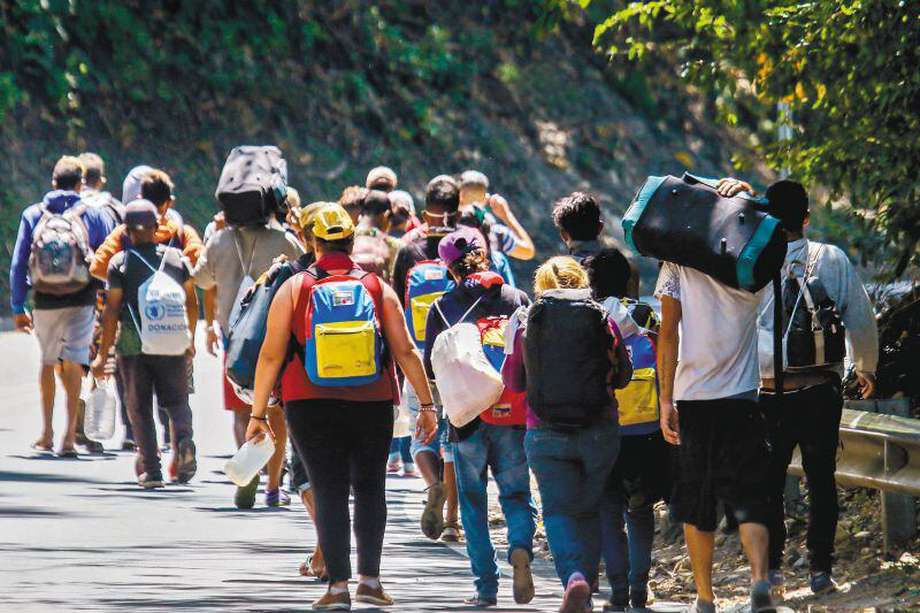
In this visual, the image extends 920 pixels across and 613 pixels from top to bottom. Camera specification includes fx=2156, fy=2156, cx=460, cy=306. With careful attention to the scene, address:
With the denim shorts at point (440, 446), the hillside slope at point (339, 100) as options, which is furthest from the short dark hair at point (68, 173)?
the hillside slope at point (339, 100)

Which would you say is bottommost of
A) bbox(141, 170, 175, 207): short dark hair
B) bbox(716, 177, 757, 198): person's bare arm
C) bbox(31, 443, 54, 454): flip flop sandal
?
bbox(31, 443, 54, 454): flip flop sandal

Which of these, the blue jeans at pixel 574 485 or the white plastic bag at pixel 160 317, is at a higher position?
the white plastic bag at pixel 160 317

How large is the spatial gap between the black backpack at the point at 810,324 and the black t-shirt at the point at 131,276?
5.79 metres

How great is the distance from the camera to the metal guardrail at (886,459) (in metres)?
9.66

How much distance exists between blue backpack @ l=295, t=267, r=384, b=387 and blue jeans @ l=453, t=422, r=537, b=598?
0.90m

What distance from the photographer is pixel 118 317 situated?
1430cm

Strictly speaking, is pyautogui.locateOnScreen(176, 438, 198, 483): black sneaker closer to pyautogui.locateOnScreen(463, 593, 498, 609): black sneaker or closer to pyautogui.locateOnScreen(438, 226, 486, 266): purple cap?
pyautogui.locateOnScreen(438, 226, 486, 266): purple cap

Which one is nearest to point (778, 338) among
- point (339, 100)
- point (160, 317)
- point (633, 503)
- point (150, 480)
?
point (633, 503)

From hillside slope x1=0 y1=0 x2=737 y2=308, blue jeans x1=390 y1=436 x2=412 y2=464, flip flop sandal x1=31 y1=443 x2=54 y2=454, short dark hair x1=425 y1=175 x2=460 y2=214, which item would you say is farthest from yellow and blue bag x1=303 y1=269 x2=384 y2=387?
hillside slope x1=0 y1=0 x2=737 y2=308

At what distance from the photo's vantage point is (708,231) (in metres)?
8.66

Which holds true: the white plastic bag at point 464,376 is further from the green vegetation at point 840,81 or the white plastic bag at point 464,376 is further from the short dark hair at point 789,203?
the green vegetation at point 840,81

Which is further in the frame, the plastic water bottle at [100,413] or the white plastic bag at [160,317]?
the plastic water bottle at [100,413]

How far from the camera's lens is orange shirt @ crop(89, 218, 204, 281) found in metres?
14.5

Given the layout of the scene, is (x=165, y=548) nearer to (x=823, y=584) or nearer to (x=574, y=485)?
(x=574, y=485)
